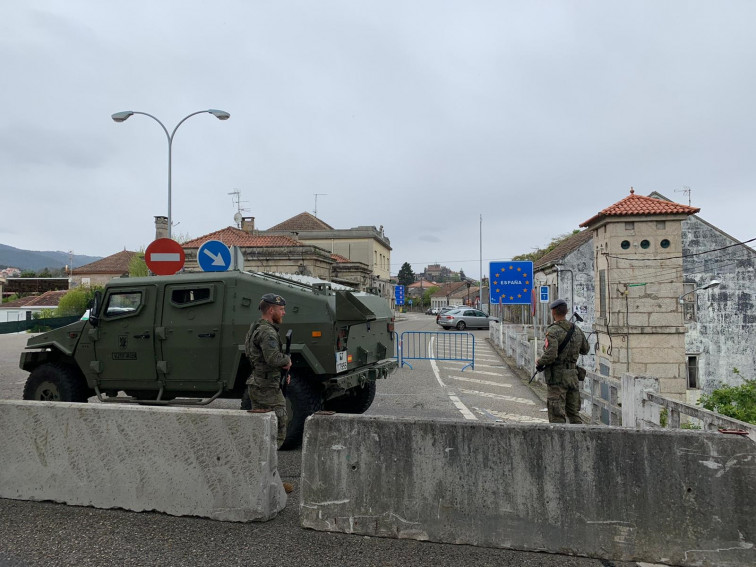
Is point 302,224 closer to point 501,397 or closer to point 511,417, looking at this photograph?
point 501,397

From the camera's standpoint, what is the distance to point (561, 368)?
6.13 meters

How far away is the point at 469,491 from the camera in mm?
3791

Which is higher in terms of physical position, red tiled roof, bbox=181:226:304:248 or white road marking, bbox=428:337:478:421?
red tiled roof, bbox=181:226:304:248

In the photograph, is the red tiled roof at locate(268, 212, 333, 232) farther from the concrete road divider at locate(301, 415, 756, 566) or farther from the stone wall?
the concrete road divider at locate(301, 415, 756, 566)

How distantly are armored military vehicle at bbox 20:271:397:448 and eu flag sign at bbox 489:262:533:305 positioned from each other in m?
8.89

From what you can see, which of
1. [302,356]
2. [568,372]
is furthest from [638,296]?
[302,356]

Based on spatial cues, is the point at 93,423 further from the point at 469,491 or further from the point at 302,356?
the point at 469,491

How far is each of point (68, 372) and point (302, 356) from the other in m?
3.38

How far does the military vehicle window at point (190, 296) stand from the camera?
22.5 ft

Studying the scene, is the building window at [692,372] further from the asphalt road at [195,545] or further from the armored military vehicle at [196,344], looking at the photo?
the asphalt road at [195,545]

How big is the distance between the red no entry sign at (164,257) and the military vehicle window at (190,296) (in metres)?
2.21

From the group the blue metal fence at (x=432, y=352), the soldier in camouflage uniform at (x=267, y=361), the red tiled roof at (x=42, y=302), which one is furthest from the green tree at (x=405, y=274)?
the soldier in camouflage uniform at (x=267, y=361)

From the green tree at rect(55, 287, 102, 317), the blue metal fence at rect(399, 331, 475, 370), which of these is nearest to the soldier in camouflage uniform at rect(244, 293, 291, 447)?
the blue metal fence at rect(399, 331, 475, 370)

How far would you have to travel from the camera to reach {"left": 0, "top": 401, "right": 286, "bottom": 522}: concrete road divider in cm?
411
